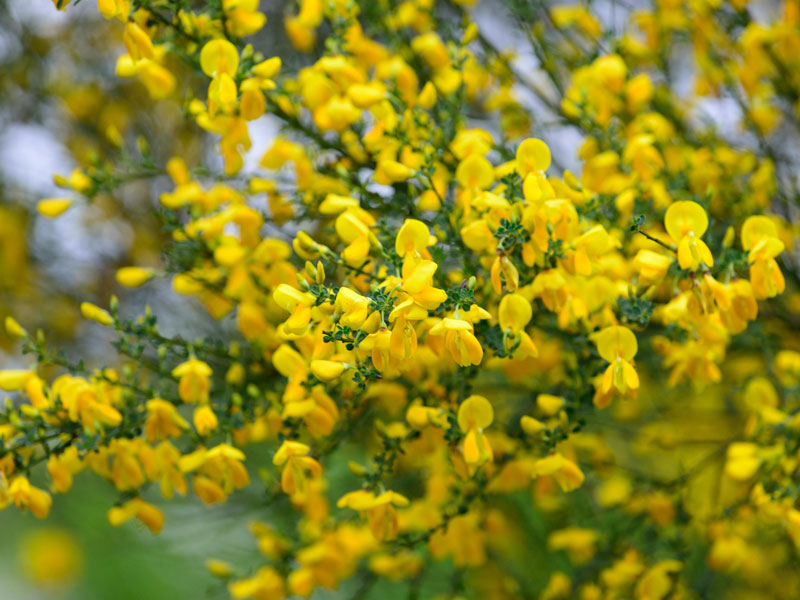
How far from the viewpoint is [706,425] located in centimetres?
273

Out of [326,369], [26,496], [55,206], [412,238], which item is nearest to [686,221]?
[412,238]

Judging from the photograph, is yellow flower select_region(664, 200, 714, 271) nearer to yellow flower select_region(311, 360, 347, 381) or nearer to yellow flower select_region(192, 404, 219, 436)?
yellow flower select_region(311, 360, 347, 381)

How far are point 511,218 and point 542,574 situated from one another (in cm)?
163

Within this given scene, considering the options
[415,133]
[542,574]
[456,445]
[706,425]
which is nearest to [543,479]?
[456,445]

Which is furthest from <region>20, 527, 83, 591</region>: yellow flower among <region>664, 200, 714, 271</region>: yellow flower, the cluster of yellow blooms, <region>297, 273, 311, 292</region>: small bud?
<region>664, 200, 714, 271</region>: yellow flower

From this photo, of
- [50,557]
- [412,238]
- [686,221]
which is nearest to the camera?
[412,238]

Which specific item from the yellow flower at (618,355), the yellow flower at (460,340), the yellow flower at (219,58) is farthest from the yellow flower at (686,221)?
the yellow flower at (219,58)

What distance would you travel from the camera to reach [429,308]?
3.45 ft

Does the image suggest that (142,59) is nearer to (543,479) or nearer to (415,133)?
(415,133)

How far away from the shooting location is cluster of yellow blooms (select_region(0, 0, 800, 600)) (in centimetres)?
123

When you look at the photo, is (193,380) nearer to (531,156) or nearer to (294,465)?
(294,465)

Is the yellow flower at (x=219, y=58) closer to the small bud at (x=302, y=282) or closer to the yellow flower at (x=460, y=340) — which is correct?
the small bud at (x=302, y=282)

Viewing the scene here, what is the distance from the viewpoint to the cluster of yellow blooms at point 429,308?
123 centimetres

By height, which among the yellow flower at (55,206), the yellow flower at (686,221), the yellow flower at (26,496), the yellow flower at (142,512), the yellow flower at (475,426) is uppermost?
the yellow flower at (686,221)
